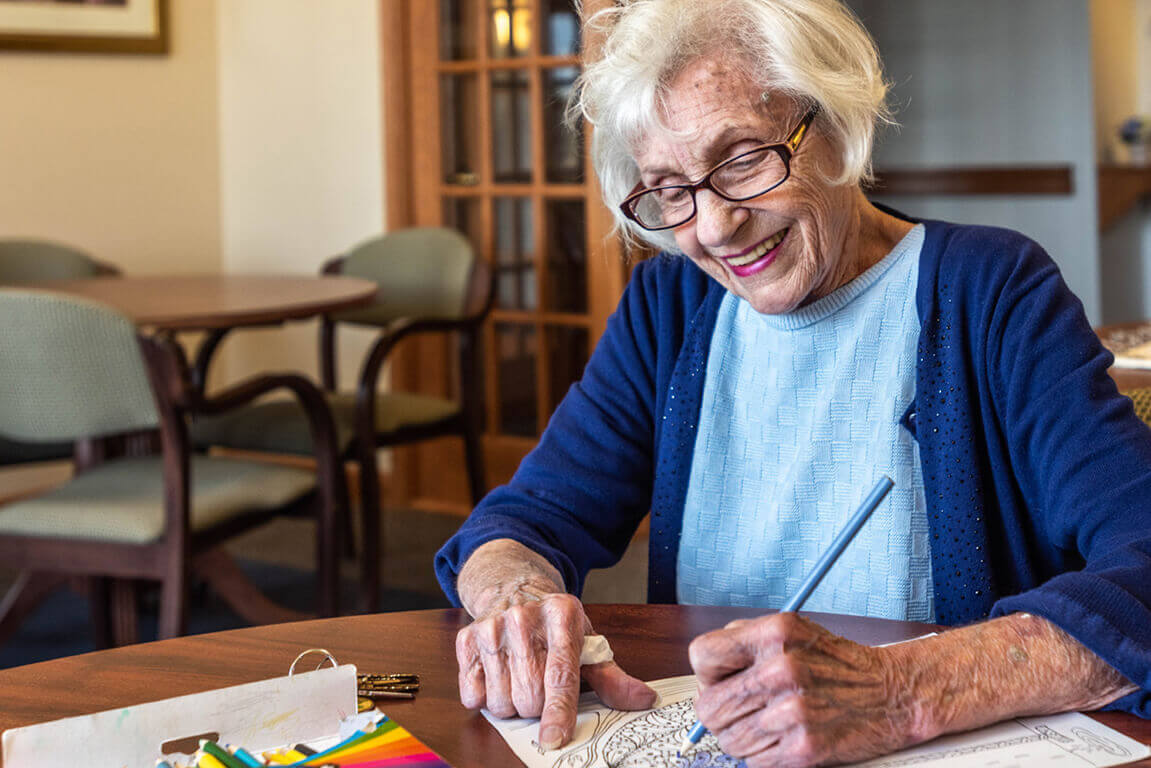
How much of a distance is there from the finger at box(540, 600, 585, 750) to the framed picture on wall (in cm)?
391

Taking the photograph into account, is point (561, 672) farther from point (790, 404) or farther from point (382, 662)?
point (790, 404)

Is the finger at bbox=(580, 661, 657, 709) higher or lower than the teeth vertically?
lower

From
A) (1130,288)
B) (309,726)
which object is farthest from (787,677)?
(1130,288)

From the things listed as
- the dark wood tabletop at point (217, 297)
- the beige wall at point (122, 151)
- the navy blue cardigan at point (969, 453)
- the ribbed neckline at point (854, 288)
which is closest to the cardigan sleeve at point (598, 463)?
the navy blue cardigan at point (969, 453)

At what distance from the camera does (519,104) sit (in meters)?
4.04

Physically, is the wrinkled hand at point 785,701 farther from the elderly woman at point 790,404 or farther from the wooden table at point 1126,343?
the wooden table at point 1126,343

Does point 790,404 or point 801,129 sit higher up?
point 801,129

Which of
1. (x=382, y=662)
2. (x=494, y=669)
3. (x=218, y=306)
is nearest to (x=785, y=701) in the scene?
(x=494, y=669)

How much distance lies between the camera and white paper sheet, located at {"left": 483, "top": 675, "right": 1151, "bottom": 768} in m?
0.83

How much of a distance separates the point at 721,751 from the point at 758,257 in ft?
1.81

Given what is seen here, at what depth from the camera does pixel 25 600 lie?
9.55 ft

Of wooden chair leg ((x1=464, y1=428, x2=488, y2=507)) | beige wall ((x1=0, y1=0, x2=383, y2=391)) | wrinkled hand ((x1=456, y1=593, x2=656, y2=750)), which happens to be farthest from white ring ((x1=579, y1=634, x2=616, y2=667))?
beige wall ((x1=0, y1=0, x2=383, y2=391))

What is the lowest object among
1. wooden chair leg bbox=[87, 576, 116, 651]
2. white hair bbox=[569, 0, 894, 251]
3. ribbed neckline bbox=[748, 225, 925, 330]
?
wooden chair leg bbox=[87, 576, 116, 651]

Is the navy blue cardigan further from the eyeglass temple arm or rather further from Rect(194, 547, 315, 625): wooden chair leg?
Rect(194, 547, 315, 625): wooden chair leg
